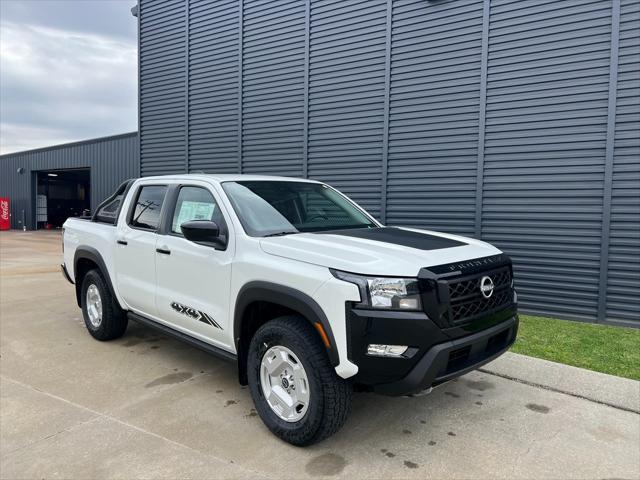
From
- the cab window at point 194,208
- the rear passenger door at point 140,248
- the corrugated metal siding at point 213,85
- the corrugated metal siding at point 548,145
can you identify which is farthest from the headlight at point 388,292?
the corrugated metal siding at point 213,85

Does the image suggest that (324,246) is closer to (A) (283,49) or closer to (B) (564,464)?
Result: (B) (564,464)

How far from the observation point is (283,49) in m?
9.32

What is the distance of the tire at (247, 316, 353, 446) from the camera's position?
9.30 feet

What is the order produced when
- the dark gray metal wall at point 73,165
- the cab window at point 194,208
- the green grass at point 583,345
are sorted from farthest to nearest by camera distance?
the dark gray metal wall at point 73,165, the green grass at point 583,345, the cab window at point 194,208

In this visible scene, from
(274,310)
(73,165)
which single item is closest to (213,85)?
(274,310)

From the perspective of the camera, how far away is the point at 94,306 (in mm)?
5293

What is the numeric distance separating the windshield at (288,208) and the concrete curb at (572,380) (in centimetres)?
192

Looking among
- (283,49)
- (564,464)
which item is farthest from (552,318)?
(283,49)

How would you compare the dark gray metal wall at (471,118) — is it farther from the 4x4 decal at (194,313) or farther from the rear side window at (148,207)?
the 4x4 decal at (194,313)

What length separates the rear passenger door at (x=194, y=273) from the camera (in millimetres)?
3525

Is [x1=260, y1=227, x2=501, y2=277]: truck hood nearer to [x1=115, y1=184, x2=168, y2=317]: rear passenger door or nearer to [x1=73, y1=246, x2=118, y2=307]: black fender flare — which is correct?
[x1=115, y1=184, x2=168, y2=317]: rear passenger door

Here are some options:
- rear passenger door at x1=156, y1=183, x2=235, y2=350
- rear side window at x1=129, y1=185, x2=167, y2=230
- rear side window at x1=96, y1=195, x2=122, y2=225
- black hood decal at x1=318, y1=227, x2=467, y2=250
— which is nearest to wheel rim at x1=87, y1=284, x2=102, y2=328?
rear side window at x1=96, y1=195, x2=122, y2=225

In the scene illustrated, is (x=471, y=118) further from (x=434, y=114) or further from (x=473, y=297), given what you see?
(x=473, y=297)

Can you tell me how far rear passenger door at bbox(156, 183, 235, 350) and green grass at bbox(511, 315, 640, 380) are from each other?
3.29 metres
